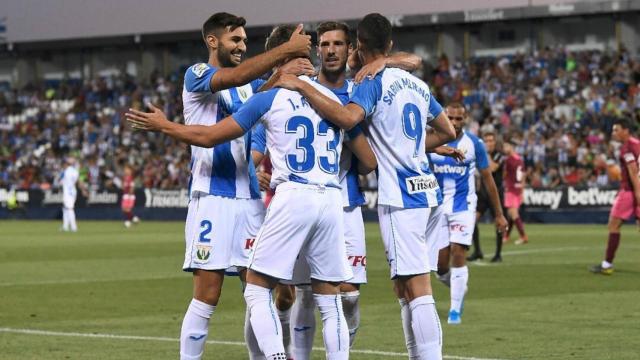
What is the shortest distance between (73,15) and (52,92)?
14.1ft

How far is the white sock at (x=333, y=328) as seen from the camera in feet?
26.5

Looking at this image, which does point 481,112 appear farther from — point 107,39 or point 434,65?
point 107,39

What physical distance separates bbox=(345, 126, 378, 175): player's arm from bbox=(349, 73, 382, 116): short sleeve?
192 millimetres

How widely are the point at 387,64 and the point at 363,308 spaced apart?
6.95 metres

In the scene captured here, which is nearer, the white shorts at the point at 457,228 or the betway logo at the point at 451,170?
the white shorts at the point at 457,228

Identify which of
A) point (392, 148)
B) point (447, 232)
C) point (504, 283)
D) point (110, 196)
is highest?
point (392, 148)

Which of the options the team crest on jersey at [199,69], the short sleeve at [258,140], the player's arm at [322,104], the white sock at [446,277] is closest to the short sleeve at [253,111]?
the player's arm at [322,104]

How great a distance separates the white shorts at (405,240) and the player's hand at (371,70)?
905 mm

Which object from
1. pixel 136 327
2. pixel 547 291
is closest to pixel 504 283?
pixel 547 291

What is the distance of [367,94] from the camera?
845 cm

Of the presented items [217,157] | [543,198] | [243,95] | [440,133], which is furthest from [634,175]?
[543,198]

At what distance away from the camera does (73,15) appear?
207 feet

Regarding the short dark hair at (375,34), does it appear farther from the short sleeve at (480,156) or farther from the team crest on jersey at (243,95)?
the short sleeve at (480,156)

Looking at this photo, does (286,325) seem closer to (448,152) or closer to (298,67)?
(448,152)
